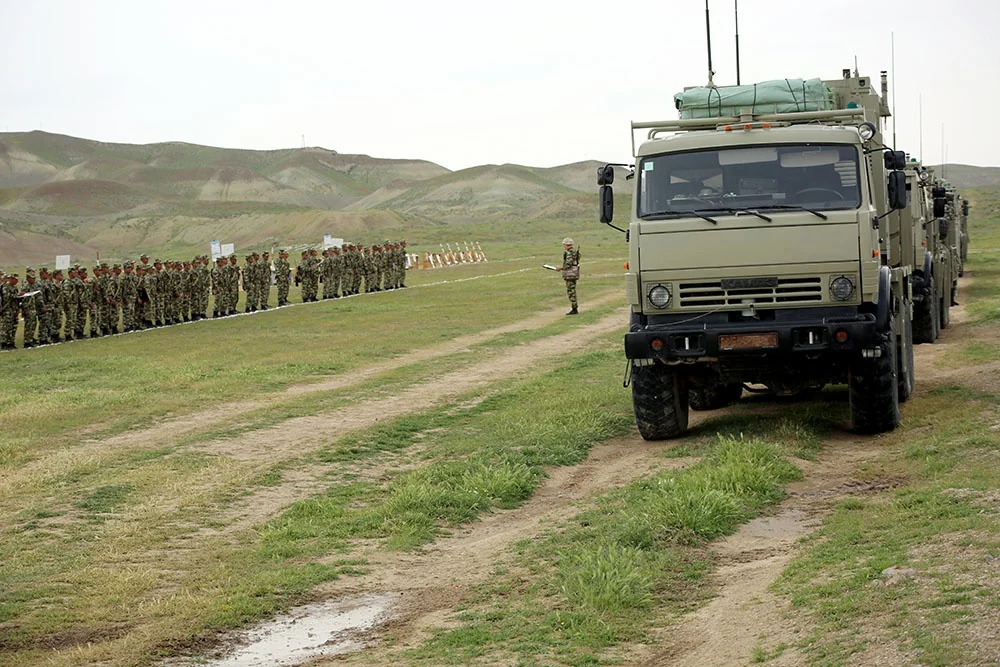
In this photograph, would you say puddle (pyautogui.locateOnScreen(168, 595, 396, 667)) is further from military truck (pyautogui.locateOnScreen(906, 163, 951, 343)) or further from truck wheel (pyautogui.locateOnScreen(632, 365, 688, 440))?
military truck (pyautogui.locateOnScreen(906, 163, 951, 343))

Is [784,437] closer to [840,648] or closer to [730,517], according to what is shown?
[730,517]

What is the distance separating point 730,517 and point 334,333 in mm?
19138

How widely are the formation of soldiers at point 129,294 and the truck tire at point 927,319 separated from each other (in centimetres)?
1651

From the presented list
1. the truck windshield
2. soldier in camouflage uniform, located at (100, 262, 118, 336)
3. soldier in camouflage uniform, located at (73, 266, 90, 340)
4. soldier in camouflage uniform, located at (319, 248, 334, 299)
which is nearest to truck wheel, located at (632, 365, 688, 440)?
the truck windshield

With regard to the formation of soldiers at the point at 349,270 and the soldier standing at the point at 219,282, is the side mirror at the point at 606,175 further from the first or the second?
the formation of soldiers at the point at 349,270

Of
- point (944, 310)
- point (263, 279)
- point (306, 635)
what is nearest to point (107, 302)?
point (263, 279)

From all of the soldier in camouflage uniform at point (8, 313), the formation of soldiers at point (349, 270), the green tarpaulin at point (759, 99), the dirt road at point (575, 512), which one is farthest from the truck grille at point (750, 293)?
the formation of soldiers at point (349, 270)

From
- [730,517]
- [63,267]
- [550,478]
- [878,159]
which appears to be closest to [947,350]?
[878,159]

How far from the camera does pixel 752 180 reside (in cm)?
1180

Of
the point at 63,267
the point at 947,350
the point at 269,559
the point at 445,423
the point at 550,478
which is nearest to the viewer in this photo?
the point at 269,559

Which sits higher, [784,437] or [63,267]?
[63,267]

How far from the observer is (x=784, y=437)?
12.3m

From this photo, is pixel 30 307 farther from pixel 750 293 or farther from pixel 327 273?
pixel 750 293

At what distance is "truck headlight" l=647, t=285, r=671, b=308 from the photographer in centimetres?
1188
